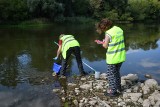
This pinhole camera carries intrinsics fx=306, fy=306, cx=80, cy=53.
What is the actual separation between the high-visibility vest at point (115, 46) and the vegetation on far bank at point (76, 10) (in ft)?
114

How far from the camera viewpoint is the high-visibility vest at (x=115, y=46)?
27.7 feet

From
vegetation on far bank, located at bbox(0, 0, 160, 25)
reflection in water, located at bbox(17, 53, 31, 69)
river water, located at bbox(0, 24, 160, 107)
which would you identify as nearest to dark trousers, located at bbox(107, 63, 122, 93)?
river water, located at bbox(0, 24, 160, 107)

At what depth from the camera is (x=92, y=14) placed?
187 ft

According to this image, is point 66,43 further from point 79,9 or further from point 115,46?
point 79,9

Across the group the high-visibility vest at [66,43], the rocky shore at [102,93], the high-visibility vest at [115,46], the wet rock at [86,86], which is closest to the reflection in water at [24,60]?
the high-visibility vest at [66,43]

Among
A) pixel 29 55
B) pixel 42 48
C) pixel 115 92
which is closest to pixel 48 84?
pixel 115 92

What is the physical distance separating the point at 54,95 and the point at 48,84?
46.4 inches

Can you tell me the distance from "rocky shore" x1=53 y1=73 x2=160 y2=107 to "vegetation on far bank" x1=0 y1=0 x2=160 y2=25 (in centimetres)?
3329

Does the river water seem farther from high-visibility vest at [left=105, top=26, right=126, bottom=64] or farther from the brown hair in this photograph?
the brown hair

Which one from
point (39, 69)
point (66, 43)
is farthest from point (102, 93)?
point (39, 69)

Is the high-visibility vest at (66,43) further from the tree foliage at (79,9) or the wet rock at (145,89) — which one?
the tree foliage at (79,9)

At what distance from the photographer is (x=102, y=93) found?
9.12 m

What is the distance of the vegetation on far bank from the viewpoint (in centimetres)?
4325

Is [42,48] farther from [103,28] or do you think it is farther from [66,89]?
[103,28]
